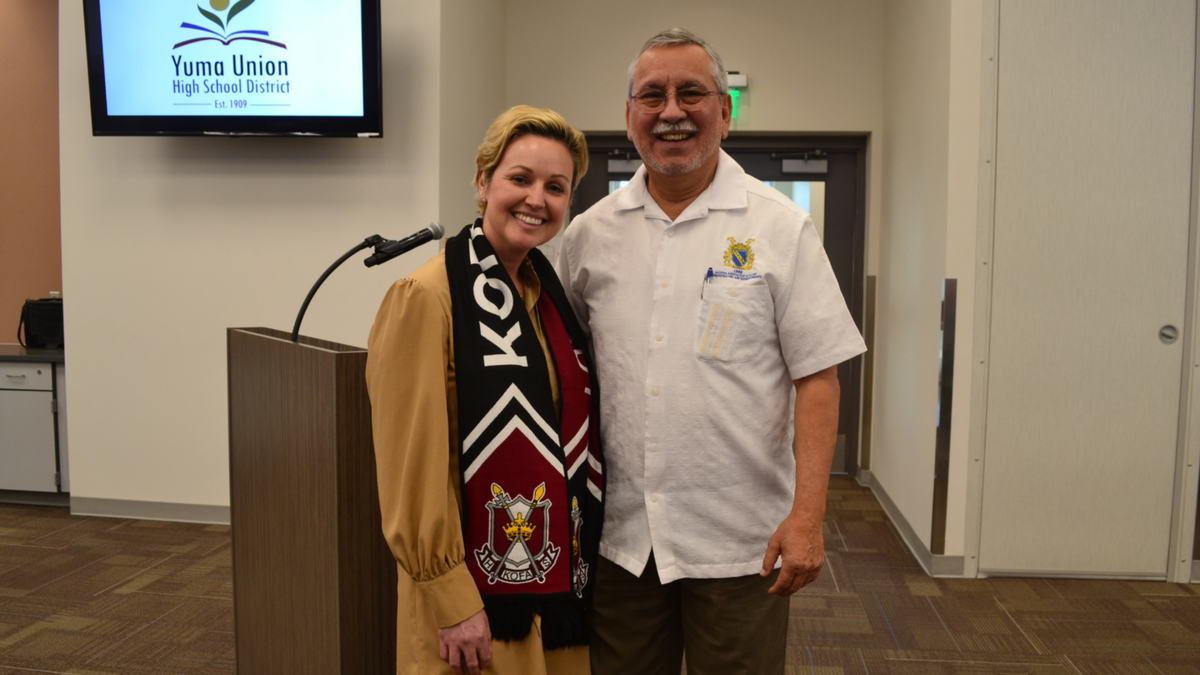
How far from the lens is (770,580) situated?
1.41 metres

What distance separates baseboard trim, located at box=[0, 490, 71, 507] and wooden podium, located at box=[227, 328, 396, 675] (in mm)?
2984

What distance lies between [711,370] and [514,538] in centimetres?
44

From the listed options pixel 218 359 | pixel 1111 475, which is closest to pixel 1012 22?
pixel 1111 475

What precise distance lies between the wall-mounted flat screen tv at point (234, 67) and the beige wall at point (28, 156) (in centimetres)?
134

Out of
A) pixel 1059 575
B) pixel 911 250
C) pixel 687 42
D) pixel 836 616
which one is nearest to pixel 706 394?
pixel 687 42

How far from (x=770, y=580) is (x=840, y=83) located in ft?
12.4

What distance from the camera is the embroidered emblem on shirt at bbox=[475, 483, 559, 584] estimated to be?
1.23m

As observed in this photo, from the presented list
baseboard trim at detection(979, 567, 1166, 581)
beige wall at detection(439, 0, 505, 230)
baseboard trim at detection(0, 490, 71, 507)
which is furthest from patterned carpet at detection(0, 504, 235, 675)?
baseboard trim at detection(979, 567, 1166, 581)

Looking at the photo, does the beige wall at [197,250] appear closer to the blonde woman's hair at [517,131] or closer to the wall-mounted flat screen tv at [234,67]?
the wall-mounted flat screen tv at [234,67]

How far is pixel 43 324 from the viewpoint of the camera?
4.07m

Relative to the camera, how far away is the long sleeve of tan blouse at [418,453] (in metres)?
1.16

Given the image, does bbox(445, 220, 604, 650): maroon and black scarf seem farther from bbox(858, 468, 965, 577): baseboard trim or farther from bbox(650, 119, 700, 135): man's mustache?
bbox(858, 468, 965, 577): baseboard trim

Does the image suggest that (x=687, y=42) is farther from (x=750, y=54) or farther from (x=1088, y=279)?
(x=750, y=54)

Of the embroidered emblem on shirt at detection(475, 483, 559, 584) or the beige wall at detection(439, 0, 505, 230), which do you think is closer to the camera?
the embroidered emblem on shirt at detection(475, 483, 559, 584)
